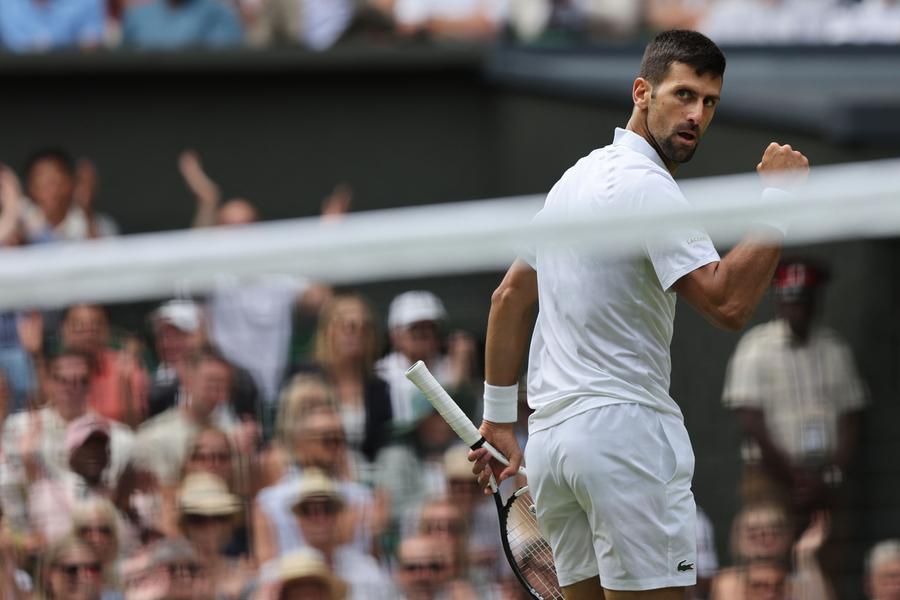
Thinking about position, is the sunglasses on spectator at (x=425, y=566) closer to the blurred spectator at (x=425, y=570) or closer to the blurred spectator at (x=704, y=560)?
the blurred spectator at (x=425, y=570)

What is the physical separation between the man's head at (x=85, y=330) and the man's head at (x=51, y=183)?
709 centimetres

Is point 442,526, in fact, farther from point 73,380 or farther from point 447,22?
point 447,22

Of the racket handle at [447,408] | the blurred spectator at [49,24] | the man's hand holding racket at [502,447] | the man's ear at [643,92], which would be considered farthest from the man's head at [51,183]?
the man's ear at [643,92]

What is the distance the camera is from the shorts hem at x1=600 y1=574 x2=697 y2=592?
3748 mm

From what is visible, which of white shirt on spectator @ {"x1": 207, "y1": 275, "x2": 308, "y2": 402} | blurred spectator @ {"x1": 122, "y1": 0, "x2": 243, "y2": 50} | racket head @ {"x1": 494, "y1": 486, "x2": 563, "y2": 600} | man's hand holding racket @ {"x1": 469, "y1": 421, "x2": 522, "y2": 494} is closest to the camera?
white shirt on spectator @ {"x1": 207, "y1": 275, "x2": 308, "y2": 402}

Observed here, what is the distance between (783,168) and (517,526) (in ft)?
3.62

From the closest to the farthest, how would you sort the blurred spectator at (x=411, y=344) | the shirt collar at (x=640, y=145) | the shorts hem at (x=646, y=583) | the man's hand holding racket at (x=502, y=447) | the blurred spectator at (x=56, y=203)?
the blurred spectator at (x=411, y=344), the shorts hem at (x=646, y=583), the shirt collar at (x=640, y=145), the man's hand holding racket at (x=502, y=447), the blurred spectator at (x=56, y=203)

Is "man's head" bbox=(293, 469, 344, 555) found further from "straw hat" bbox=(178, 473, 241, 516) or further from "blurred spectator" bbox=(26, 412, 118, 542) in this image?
"blurred spectator" bbox=(26, 412, 118, 542)

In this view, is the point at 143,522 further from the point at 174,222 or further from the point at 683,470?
the point at 174,222

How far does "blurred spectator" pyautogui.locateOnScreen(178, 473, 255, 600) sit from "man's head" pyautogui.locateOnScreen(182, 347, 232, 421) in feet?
0.47

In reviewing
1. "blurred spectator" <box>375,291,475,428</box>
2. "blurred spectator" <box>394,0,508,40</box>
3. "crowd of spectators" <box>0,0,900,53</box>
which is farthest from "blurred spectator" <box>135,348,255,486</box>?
"blurred spectator" <box>394,0,508,40</box>

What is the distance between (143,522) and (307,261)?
2.20ft

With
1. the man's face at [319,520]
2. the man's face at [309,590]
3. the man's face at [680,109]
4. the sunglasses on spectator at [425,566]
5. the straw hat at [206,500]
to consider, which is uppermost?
the man's face at [680,109]

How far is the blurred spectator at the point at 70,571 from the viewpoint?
3.42 m
